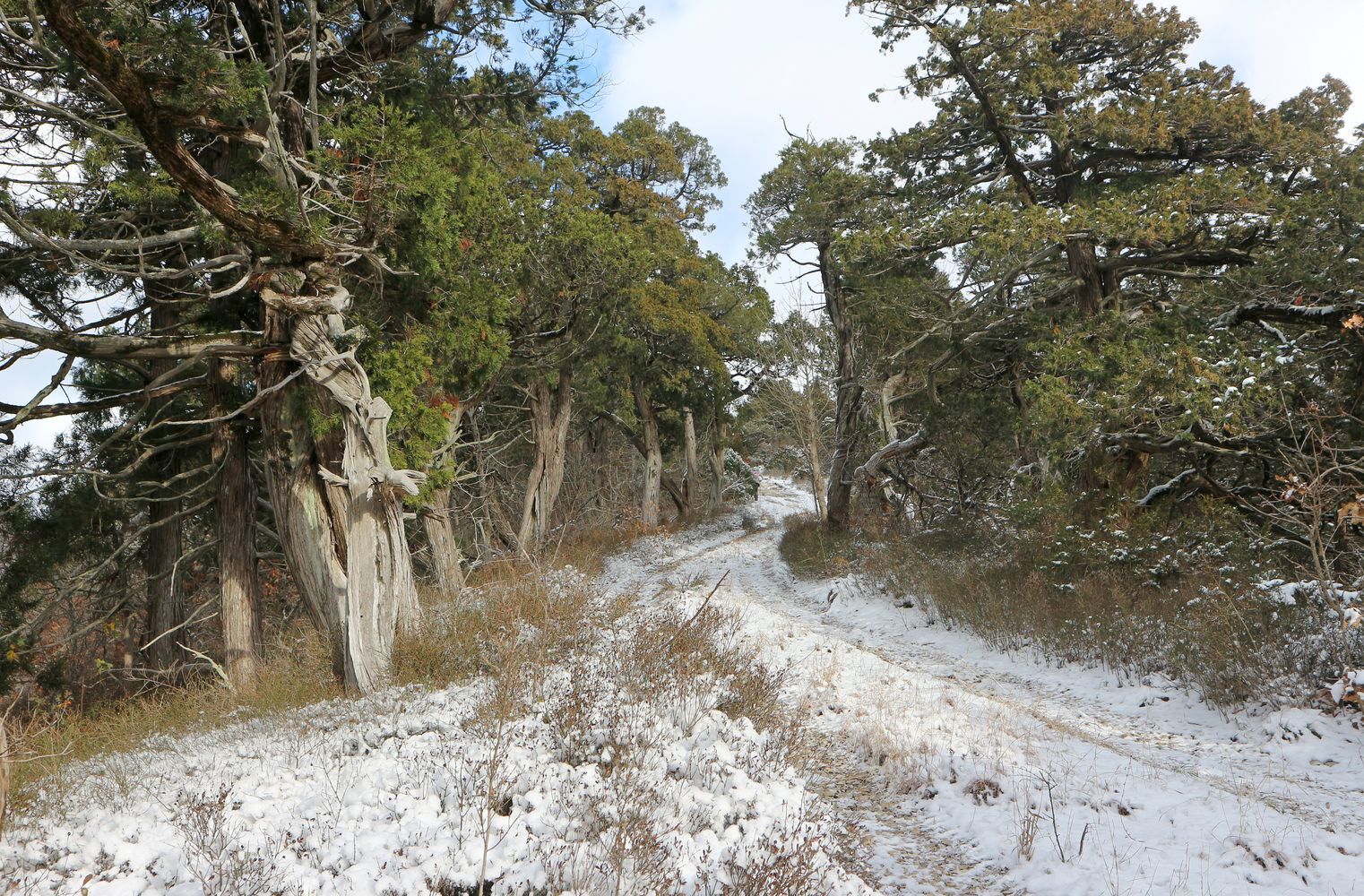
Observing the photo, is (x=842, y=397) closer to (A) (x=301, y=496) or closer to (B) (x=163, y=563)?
(A) (x=301, y=496)

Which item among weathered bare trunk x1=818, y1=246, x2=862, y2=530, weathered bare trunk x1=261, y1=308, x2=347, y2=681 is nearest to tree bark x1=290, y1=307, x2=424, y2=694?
weathered bare trunk x1=261, y1=308, x2=347, y2=681

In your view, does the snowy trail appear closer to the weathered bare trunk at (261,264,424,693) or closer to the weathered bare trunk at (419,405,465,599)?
the weathered bare trunk at (261,264,424,693)

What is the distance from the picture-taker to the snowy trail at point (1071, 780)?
14.5 feet

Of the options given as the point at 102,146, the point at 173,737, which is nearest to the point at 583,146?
the point at 102,146

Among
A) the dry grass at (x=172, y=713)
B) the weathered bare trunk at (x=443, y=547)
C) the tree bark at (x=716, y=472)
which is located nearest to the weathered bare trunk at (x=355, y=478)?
the dry grass at (x=172, y=713)

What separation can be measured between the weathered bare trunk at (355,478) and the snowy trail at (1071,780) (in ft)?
14.3

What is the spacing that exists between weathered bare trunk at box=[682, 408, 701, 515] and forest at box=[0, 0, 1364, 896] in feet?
38.0

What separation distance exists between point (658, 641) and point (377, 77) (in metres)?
7.09

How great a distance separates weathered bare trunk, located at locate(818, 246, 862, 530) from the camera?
762 inches

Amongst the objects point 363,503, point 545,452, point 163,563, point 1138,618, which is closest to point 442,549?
point 163,563

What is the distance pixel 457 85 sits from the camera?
10320 millimetres

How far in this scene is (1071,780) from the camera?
557 cm

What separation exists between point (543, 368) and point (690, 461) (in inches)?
A: 569

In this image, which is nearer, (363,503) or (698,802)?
(698,802)
